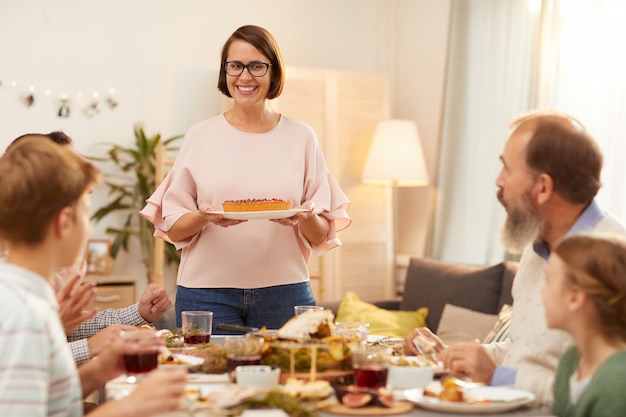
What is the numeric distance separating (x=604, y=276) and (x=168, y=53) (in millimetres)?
4642

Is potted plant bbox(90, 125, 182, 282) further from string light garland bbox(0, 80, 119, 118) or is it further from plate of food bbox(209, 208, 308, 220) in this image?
plate of food bbox(209, 208, 308, 220)

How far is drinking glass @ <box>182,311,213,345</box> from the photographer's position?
2.38 metres

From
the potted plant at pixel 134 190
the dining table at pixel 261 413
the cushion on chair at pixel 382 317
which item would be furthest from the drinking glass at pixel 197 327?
the potted plant at pixel 134 190

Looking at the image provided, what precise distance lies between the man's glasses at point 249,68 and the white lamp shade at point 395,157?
2.76 meters

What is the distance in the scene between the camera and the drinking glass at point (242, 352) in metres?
1.97

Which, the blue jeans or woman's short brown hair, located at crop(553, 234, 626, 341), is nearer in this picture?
woman's short brown hair, located at crop(553, 234, 626, 341)

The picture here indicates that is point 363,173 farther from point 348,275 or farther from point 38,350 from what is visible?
point 38,350

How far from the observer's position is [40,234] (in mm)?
1612

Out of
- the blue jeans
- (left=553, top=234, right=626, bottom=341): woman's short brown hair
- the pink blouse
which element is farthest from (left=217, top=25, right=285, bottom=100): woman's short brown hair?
(left=553, top=234, right=626, bottom=341): woman's short brown hair

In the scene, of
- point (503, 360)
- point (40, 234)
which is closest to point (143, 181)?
point (503, 360)

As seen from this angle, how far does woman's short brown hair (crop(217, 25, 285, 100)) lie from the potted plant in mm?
2657

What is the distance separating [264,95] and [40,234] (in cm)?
153

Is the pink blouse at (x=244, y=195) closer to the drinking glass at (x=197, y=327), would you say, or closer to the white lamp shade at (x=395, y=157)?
the drinking glass at (x=197, y=327)

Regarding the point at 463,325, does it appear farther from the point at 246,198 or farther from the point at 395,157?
the point at 246,198
